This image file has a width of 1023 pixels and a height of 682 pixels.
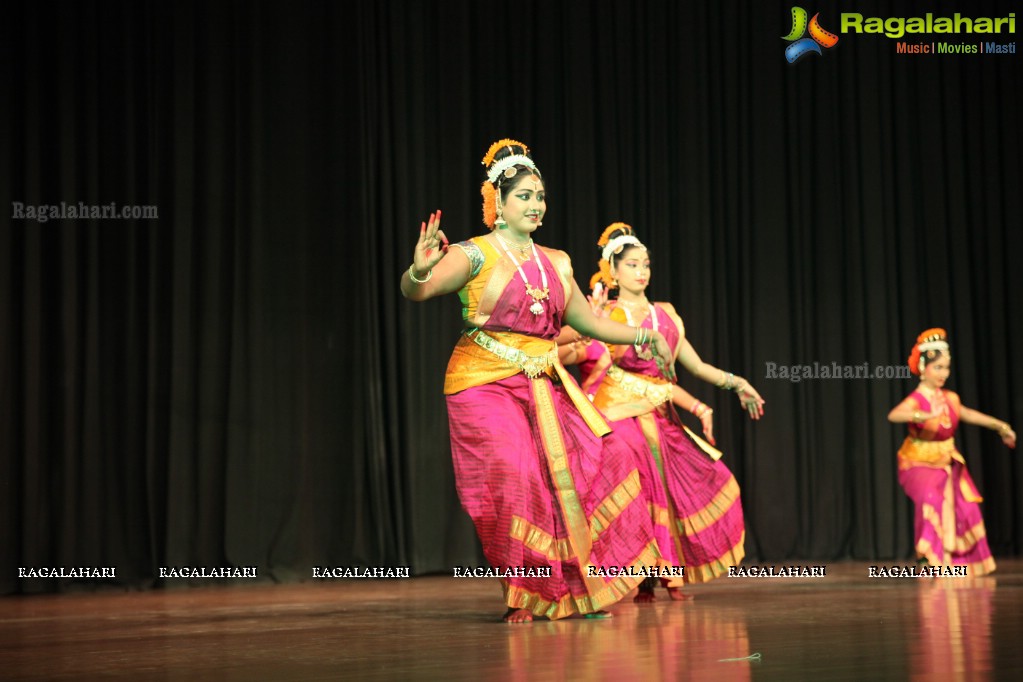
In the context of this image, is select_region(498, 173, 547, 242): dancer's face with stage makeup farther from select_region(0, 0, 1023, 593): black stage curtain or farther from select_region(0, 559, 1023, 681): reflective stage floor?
select_region(0, 0, 1023, 593): black stage curtain

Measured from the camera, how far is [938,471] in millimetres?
6570

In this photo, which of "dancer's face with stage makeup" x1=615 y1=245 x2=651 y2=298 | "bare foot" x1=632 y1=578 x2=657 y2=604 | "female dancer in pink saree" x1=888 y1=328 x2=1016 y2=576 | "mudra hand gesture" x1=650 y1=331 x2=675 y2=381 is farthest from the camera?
"female dancer in pink saree" x1=888 y1=328 x2=1016 y2=576

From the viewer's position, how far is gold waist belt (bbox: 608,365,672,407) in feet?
17.1

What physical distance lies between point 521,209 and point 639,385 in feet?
4.04

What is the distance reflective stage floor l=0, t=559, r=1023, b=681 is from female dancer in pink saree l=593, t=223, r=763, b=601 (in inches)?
8.8

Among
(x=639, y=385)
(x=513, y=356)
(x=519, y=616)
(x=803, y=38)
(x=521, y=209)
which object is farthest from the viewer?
(x=803, y=38)

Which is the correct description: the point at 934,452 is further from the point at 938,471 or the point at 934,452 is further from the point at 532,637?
the point at 532,637

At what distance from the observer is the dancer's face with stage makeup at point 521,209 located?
427 cm

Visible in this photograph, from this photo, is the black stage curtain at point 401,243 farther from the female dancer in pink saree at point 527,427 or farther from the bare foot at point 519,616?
the bare foot at point 519,616

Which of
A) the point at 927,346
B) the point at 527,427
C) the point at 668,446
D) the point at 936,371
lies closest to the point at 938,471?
the point at 936,371

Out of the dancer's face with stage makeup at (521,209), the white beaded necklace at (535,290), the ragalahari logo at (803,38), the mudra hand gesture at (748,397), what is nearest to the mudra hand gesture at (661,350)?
the mudra hand gesture at (748,397)

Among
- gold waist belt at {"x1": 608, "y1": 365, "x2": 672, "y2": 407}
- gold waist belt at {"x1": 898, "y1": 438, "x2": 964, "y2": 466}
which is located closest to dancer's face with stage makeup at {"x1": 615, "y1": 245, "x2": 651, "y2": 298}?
gold waist belt at {"x1": 608, "y1": 365, "x2": 672, "y2": 407}

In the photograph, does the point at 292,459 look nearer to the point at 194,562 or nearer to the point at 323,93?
the point at 194,562

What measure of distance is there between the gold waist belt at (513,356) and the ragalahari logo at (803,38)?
458 centimetres
